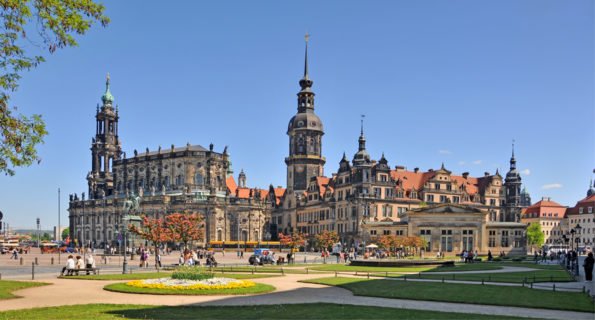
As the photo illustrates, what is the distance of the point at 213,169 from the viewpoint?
137m

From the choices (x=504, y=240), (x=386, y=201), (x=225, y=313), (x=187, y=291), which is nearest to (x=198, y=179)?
(x=386, y=201)

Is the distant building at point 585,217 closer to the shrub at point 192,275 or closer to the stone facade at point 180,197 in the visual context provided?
the stone facade at point 180,197

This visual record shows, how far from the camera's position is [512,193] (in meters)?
124

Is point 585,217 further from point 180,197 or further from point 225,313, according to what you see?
point 225,313

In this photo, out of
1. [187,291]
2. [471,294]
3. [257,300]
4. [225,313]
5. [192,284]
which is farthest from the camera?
[192,284]

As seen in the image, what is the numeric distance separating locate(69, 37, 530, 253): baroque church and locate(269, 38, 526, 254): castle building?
18cm

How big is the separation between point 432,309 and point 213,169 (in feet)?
378

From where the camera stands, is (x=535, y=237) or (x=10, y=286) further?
(x=535, y=237)

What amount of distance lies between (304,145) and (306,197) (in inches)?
421

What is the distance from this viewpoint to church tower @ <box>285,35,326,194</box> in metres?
130

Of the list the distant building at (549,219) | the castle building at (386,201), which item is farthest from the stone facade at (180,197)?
the distant building at (549,219)

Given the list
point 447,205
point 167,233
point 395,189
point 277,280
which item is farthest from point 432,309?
point 395,189

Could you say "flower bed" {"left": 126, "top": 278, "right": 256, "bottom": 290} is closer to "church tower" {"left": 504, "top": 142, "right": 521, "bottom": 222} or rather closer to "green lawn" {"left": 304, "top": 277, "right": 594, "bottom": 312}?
"green lawn" {"left": 304, "top": 277, "right": 594, "bottom": 312}

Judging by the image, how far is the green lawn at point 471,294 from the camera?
26678 millimetres
